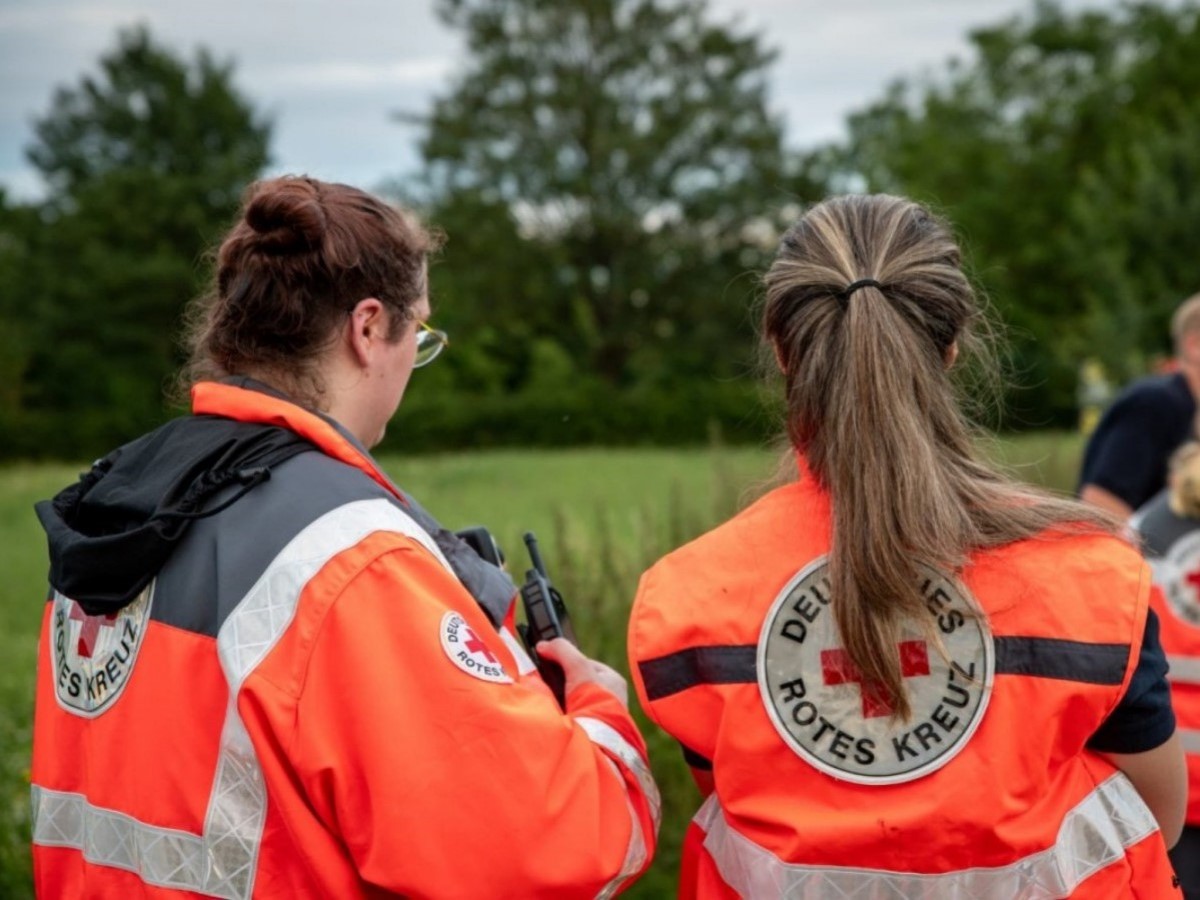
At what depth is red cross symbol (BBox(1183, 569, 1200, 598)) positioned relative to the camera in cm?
314

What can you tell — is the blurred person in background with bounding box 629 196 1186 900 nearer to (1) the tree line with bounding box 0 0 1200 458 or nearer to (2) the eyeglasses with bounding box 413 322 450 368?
(2) the eyeglasses with bounding box 413 322 450 368

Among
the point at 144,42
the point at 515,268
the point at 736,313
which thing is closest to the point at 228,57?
the point at 144,42

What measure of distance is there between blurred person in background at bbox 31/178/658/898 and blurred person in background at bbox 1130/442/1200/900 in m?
1.42

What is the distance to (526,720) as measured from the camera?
80.1 inches

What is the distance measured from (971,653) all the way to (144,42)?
46103 mm

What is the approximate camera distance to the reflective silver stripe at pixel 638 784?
2.12 m

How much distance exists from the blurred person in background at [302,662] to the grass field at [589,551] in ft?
2.27

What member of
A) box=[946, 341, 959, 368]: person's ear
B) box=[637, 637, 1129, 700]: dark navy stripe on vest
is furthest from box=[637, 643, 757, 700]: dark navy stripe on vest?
box=[946, 341, 959, 368]: person's ear

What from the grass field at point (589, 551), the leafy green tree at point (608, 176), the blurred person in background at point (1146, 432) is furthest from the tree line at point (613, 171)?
the blurred person in background at point (1146, 432)

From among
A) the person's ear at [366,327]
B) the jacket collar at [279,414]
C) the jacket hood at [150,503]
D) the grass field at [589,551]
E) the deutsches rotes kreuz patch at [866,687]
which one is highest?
the person's ear at [366,327]

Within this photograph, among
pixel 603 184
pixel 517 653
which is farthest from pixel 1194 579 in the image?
pixel 603 184

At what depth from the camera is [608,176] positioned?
44.0 meters

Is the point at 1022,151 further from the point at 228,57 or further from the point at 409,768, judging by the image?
the point at 409,768

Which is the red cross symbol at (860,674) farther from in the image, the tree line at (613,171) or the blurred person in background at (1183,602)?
the tree line at (613,171)
